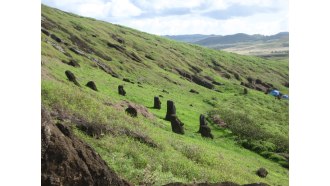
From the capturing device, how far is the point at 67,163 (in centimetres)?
1331

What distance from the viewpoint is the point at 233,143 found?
50.8m

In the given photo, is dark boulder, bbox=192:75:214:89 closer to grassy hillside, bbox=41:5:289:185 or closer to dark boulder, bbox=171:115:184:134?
grassy hillside, bbox=41:5:289:185

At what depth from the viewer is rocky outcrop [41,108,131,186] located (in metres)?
12.9

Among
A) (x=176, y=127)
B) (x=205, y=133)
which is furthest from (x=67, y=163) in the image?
(x=205, y=133)

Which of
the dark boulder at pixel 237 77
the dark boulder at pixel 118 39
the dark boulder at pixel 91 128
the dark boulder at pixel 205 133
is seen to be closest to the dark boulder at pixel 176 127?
the dark boulder at pixel 205 133

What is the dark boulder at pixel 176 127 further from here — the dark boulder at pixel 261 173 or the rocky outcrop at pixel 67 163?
the rocky outcrop at pixel 67 163

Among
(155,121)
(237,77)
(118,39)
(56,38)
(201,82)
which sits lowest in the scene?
(155,121)

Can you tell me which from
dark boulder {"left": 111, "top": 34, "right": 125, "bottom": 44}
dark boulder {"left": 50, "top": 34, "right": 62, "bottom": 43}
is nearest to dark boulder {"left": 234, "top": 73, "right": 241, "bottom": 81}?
dark boulder {"left": 111, "top": 34, "right": 125, "bottom": 44}

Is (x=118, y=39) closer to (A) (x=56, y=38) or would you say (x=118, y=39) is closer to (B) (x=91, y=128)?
(A) (x=56, y=38)

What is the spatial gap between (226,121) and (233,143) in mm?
12222

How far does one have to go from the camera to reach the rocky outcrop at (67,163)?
42.5ft

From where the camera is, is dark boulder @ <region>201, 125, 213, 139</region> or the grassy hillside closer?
the grassy hillside
